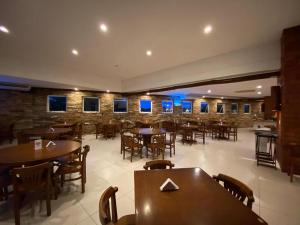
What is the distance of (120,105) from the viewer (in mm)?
9016

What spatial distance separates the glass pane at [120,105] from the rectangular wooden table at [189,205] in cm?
772

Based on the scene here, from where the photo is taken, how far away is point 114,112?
8.85 m

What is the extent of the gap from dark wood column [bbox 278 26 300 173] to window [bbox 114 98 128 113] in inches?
296

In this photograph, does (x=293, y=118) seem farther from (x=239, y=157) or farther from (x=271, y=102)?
(x=239, y=157)

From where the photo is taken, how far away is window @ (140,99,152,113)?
9.50 m

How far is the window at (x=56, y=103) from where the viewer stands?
732 cm

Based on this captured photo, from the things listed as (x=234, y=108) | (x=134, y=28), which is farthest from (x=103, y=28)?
(x=234, y=108)

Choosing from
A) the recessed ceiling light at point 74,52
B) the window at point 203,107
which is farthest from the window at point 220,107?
the recessed ceiling light at point 74,52

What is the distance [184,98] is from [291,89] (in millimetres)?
7953

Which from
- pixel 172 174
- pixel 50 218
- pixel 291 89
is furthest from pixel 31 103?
pixel 291 89

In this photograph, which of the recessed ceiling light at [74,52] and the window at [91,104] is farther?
the window at [91,104]

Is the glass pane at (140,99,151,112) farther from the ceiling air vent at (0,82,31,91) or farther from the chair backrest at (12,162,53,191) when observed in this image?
the chair backrest at (12,162,53,191)

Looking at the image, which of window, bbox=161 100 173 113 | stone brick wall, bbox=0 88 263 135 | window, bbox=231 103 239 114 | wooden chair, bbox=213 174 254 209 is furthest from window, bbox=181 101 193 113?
wooden chair, bbox=213 174 254 209

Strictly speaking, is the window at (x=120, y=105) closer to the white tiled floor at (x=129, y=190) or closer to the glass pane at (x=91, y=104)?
the glass pane at (x=91, y=104)
